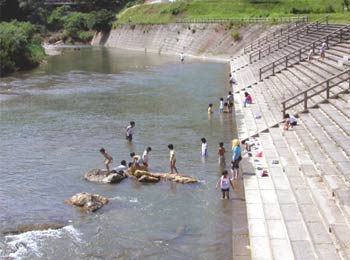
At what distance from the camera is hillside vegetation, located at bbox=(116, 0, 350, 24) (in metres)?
70.3

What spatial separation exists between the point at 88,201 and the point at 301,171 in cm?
690

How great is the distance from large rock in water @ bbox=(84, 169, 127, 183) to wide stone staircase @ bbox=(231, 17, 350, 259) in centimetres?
457

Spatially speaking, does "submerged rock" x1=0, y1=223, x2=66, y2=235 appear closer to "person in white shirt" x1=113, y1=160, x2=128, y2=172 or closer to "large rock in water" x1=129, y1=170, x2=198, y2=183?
"large rock in water" x1=129, y1=170, x2=198, y2=183

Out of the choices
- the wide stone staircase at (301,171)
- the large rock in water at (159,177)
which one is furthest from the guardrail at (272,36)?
the large rock in water at (159,177)

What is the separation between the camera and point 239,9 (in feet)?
256

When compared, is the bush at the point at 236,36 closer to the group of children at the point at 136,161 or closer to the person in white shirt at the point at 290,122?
the person in white shirt at the point at 290,122

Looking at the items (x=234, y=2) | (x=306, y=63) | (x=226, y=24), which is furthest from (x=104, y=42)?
(x=306, y=63)

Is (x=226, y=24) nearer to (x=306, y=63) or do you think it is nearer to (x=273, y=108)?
(x=306, y=63)

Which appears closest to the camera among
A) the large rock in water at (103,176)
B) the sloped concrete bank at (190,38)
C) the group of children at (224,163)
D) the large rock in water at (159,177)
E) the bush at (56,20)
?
the group of children at (224,163)

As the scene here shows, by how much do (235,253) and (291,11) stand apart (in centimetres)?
6571

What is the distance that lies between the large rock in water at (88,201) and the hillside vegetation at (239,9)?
55.1m

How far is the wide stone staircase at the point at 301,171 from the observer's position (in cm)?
1163

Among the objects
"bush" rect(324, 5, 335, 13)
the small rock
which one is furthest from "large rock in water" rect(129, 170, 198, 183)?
"bush" rect(324, 5, 335, 13)

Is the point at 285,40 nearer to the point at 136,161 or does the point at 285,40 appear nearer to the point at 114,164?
the point at 114,164
